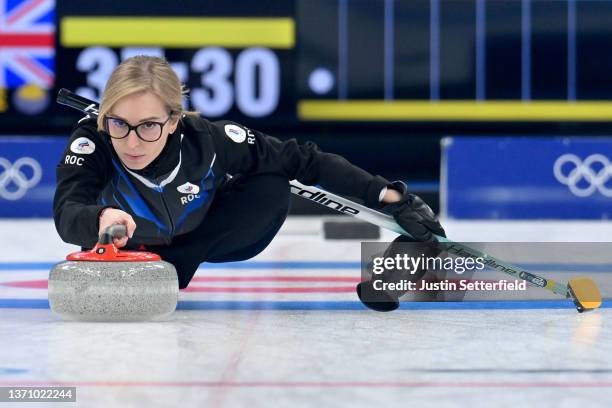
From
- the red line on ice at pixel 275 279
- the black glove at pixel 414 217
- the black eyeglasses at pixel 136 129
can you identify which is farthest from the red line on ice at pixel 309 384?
the red line on ice at pixel 275 279

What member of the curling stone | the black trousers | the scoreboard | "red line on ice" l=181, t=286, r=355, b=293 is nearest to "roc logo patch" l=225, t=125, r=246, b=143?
the black trousers

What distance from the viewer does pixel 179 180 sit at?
93.0 inches

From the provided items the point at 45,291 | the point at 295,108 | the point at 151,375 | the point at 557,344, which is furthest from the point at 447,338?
the point at 295,108

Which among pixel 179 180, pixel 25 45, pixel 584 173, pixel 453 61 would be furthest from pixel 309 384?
pixel 453 61

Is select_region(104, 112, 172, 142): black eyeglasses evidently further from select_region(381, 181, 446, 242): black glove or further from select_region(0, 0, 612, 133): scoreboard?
select_region(0, 0, 612, 133): scoreboard

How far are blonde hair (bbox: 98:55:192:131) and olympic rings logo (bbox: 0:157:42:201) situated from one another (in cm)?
565

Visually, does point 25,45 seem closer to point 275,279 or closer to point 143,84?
point 275,279

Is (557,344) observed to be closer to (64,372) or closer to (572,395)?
(572,395)

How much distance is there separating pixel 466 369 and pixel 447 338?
34 cm

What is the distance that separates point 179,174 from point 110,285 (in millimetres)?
368

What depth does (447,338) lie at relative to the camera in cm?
204

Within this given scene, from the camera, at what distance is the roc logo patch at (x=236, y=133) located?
2471 mm

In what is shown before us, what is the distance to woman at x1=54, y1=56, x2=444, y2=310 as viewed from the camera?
2.14m

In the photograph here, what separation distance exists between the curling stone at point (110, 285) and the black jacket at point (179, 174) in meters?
0.06
